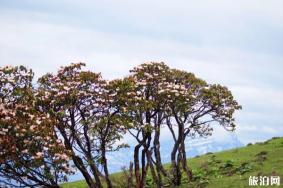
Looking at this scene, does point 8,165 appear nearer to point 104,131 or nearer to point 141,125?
point 104,131

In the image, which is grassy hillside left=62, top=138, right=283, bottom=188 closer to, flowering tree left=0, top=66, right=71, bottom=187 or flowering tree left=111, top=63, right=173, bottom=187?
flowering tree left=111, top=63, right=173, bottom=187

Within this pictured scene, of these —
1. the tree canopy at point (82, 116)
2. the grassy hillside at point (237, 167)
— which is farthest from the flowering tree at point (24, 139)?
the grassy hillside at point (237, 167)

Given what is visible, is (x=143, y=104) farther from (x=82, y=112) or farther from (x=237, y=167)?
(x=237, y=167)

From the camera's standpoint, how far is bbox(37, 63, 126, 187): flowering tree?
30125 mm

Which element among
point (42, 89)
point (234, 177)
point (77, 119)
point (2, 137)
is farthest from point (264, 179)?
point (2, 137)

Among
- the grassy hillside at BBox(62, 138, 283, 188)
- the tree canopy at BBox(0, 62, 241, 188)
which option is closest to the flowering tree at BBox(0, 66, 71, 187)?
the tree canopy at BBox(0, 62, 241, 188)

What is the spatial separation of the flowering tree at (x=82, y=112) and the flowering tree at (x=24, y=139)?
241cm

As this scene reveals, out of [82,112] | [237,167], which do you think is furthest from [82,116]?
[237,167]

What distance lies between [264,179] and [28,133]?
19.6 meters

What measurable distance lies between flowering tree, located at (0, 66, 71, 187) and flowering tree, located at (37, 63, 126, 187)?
2406 mm

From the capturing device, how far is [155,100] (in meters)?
36.5

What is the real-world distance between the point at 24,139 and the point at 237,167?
84.7ft

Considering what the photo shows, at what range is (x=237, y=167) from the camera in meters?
46.0

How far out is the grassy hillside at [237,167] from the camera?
39500 millimetres
